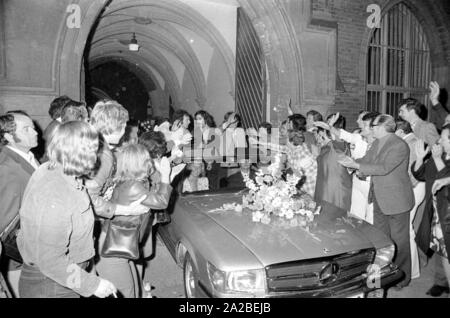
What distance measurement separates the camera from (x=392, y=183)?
3.93m

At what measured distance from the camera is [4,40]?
5465mm

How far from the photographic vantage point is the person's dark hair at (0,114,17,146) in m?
3.28

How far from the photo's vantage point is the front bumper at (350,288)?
2.69 meters

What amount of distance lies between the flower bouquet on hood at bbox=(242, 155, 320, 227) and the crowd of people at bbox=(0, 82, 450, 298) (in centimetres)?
85

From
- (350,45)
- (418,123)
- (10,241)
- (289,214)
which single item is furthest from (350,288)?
(350,45)

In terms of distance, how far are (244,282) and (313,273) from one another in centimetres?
60

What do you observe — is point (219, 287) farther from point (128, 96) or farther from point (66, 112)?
point (128, 96)

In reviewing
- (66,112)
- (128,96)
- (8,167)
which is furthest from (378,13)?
(128,96)

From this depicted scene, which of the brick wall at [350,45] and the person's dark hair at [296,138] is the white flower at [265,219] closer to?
the person's dark hair at [296,138]

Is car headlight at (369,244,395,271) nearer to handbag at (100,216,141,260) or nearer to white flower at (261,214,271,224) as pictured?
white flower at (261,214,271,224)

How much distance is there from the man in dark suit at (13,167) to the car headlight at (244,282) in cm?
195

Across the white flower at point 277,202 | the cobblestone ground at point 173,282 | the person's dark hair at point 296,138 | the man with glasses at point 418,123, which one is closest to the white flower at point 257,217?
the white flower at point 277,202

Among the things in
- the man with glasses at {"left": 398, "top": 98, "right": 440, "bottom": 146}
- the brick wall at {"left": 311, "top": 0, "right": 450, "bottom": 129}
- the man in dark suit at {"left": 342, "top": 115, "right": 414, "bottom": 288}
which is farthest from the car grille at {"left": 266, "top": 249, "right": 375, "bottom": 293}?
the brick wall at {"left": 311, "top": 0, "right": 450, "bottom": 129}

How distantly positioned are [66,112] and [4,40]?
3037 mm
